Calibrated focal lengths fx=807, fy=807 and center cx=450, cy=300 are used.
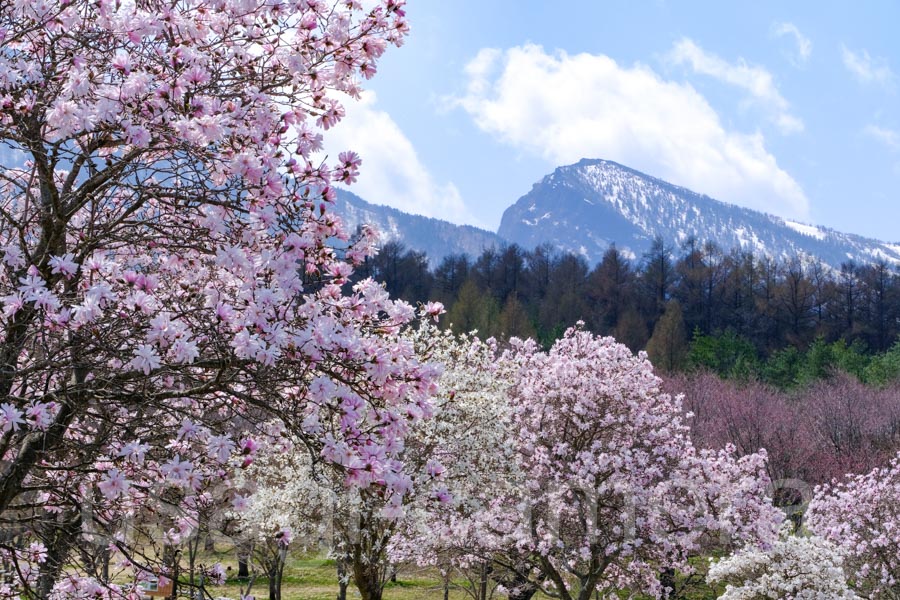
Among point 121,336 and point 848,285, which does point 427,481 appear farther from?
point 848,285

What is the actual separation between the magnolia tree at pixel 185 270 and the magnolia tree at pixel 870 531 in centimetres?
1777

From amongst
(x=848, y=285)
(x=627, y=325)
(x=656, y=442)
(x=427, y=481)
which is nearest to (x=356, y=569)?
(x=427, y=481)

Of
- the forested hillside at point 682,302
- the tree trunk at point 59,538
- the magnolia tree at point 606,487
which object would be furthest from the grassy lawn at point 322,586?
the forested hillside at point 682,302

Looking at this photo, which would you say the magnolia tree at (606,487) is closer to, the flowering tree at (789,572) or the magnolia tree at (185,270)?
the flowering tree at (789,572)

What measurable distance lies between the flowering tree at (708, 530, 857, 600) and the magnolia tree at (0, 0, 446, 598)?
1358cm

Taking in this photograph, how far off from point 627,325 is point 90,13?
66974 mm

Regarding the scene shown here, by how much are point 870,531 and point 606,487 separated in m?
8.84

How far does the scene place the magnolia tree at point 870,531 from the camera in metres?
19.7

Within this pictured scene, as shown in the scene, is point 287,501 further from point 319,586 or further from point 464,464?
point 319,586

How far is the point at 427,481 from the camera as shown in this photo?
1530cm

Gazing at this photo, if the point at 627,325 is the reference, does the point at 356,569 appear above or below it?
below

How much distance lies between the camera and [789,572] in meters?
17.0

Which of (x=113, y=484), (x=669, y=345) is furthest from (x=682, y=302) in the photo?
(x=113, y=484)

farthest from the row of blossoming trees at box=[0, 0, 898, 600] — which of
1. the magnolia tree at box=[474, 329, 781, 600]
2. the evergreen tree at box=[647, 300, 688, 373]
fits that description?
the evergreen tree at box=[647, 300, 688, 373]
